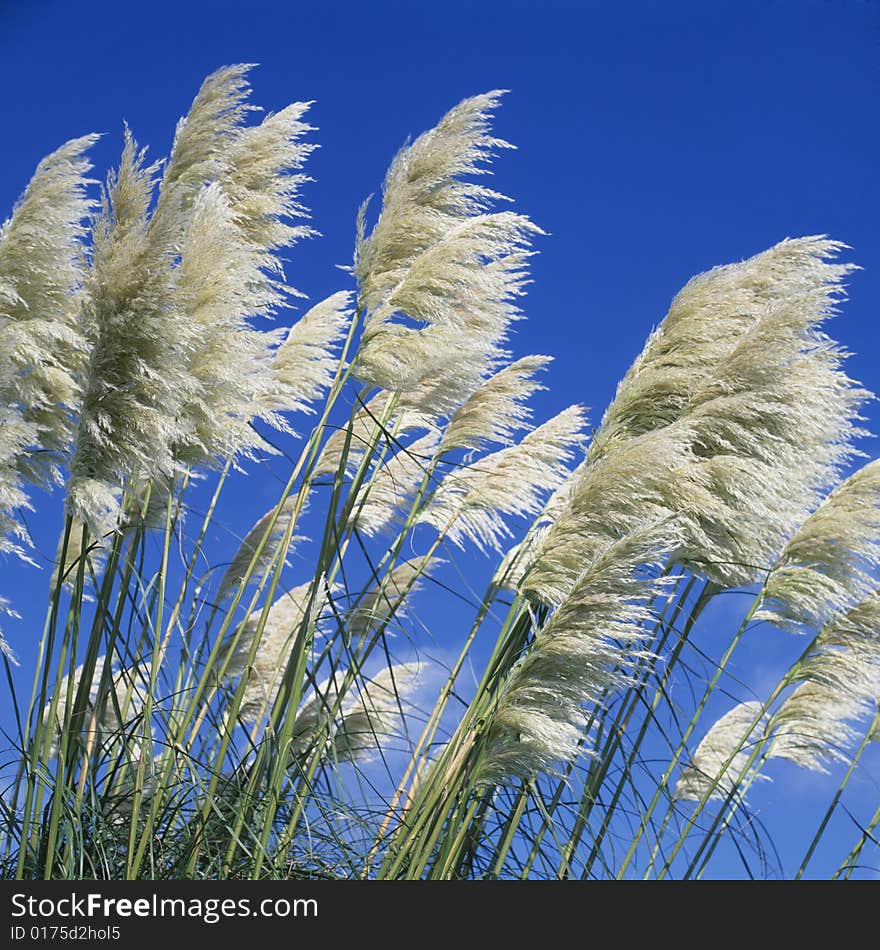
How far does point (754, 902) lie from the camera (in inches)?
118

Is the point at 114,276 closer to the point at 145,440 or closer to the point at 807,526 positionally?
the point at 145,440

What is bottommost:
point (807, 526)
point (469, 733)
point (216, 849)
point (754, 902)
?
point (754, 902)

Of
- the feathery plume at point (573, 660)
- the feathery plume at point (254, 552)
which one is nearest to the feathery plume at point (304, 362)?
the feathery plume at point (254, 552)

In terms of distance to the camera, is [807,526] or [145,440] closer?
[145,440]

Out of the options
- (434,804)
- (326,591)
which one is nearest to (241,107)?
(326,591)

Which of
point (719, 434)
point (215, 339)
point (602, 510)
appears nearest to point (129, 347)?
point (215, 339)

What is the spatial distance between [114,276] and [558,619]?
144 centimetres

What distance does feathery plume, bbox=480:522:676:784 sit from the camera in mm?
2750

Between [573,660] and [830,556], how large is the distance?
1.38 m

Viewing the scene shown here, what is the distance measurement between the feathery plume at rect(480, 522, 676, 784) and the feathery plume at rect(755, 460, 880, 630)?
1.07 meters

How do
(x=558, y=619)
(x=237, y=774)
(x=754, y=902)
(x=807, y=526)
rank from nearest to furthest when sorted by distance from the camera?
(x=558, y=619)
(x=754, y=902)
(x=237, y=774)
(x=807, y=526)

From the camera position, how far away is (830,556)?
3768 mm

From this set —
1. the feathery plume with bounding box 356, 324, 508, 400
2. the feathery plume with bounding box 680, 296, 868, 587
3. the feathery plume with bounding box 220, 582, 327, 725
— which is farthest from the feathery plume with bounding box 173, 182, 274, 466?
the feathery plume with bounding box 680, 296, 868, 587

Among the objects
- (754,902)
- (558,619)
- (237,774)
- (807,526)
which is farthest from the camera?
(807,526)
